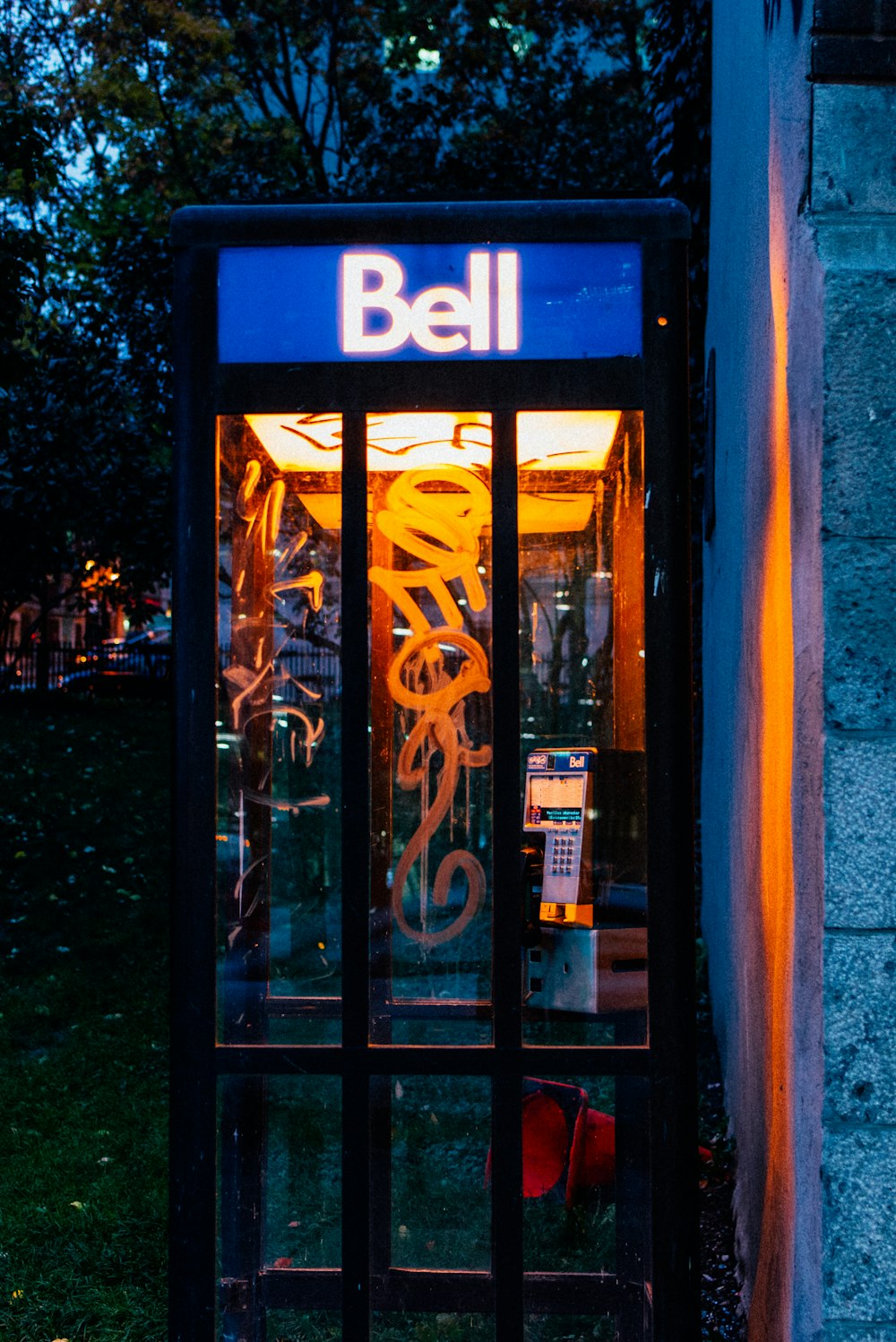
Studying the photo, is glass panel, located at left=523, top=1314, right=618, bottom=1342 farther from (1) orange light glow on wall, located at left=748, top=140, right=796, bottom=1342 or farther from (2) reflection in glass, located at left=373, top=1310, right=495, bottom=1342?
(1) orange light glow on wall, located at left=748, top=140, right=796, bottom=1342

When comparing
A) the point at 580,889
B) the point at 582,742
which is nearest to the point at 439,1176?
the point at 580,889

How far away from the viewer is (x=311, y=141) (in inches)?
506

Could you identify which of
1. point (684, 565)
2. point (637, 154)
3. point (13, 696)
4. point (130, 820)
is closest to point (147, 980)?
point (130, 820)

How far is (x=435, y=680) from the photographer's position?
10.7ft

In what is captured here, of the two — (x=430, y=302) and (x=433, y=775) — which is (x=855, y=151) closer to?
(x=430, y=302)

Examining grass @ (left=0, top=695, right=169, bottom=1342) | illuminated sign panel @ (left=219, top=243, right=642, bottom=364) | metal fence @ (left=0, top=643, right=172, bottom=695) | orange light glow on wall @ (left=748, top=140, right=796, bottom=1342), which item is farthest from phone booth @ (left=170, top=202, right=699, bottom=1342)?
metal fence @ (left=0, top=643, right=172, bottom=695)

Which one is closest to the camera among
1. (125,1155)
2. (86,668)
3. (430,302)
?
(430,302)

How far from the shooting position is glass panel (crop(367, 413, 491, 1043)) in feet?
10.2

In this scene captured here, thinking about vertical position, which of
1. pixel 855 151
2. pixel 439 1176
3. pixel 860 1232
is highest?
pixel 855 151

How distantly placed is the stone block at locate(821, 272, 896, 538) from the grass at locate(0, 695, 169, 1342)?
3.03m

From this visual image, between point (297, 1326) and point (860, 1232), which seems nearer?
point (860, 1232)

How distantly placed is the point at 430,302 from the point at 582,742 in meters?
1.21

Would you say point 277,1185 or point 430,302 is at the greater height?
point 430,302

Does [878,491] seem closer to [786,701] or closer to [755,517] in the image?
[786,701]
